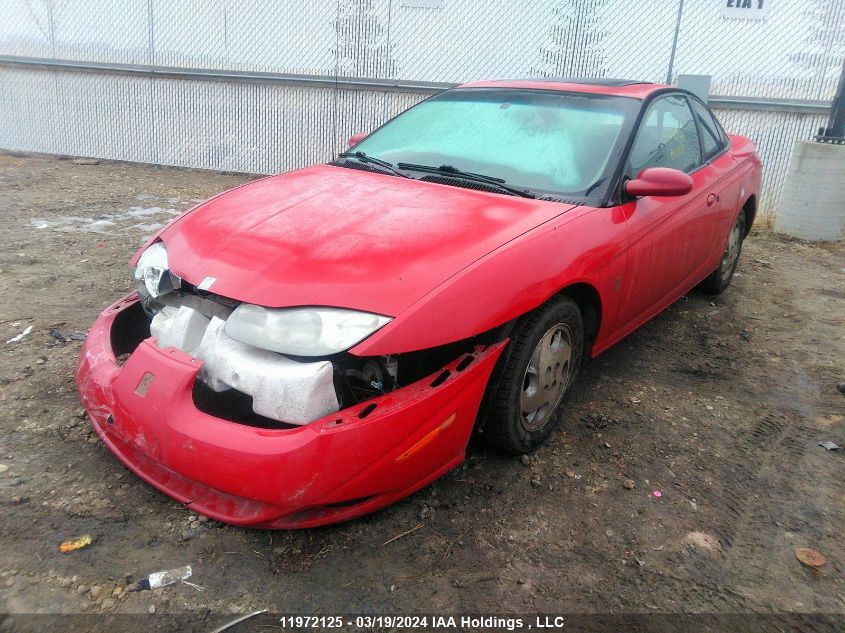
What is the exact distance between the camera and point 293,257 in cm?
238

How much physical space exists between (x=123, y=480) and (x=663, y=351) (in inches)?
119

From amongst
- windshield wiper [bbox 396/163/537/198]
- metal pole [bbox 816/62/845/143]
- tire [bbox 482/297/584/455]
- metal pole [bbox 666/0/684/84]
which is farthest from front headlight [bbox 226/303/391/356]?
metal pole [bbox 666/0/684/84]

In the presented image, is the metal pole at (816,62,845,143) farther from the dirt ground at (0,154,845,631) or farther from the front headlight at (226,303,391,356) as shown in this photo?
the front headlight at (226,303,391,356)

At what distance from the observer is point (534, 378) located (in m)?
2.72

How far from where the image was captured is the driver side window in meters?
3.38

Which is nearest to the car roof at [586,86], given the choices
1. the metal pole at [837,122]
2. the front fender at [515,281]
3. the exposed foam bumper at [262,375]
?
the front fender at [515,281]

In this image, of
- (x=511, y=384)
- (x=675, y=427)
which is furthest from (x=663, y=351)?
(x=511, y=384)

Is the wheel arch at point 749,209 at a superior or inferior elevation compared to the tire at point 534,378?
superior

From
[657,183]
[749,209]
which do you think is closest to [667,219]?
[657,183]

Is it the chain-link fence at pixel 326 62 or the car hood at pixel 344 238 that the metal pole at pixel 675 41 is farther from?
the car hood at pixel 344 238

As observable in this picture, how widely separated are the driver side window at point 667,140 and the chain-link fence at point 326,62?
4424 millimetres

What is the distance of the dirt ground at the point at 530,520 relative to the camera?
6.80 feet

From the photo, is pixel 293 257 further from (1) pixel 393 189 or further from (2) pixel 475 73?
(2) pixel 475 73

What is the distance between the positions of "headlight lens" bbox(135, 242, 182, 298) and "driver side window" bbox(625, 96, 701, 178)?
208 centimetres
